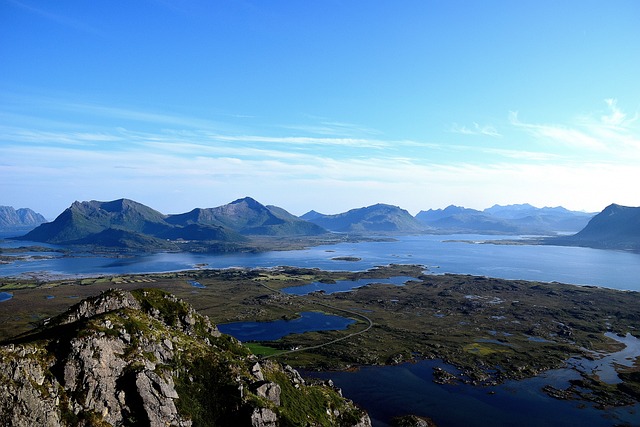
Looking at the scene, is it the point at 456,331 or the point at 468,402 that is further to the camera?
the point at 456,331

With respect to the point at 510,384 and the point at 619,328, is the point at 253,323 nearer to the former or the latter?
the point at 510,384

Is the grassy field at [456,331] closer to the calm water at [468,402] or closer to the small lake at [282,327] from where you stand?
the calm water at [468,402]

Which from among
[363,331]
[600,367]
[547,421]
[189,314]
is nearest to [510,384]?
[547,421]

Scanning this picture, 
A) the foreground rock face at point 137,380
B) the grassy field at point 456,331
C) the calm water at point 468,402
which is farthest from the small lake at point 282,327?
the foreground rock face at point 137,380

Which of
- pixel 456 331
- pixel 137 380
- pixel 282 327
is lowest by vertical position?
pixel 282 327

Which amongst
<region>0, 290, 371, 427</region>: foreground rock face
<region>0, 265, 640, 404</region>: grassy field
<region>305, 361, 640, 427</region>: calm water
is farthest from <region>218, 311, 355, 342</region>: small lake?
<region>0, 290, 371, 427</region>: foreground rock face

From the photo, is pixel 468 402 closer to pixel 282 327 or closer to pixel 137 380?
pixel 137 380

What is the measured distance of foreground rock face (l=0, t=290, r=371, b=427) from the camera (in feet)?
148

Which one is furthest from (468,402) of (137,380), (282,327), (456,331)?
(282,327)

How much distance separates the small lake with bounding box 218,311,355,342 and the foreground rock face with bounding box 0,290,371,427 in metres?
70.6

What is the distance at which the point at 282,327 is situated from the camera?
15888 centimetres

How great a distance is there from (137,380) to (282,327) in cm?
11015

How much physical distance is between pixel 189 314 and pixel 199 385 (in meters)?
22.6

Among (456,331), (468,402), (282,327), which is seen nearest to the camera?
(468,402)
